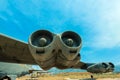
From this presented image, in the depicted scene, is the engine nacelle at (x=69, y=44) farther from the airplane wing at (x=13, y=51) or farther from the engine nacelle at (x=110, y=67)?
the engine nacelle at (x=110, y=67)

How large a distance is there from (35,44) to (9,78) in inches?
422

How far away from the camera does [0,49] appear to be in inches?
574

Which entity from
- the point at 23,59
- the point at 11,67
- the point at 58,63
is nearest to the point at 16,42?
the point at 23,59

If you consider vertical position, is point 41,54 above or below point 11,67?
below

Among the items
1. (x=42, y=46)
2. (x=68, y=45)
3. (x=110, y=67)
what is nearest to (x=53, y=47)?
(x=42, y=46)

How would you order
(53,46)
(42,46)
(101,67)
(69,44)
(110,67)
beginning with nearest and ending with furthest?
(42,46)
(53,46)
(69,44)
(101,67)
(110,67)

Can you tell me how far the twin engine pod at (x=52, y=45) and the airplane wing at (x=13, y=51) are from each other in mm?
3970

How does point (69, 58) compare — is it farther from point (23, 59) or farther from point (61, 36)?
point (23, 59)

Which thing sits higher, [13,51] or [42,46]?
[13,51]

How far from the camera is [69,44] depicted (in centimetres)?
1002

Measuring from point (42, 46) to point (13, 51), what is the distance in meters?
5.69

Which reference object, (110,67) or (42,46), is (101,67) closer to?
(110,67)

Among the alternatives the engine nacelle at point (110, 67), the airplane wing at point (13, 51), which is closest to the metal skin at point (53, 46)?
the airplane wing at point (13, 51)

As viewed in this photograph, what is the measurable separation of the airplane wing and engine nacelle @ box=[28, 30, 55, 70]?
394cm
